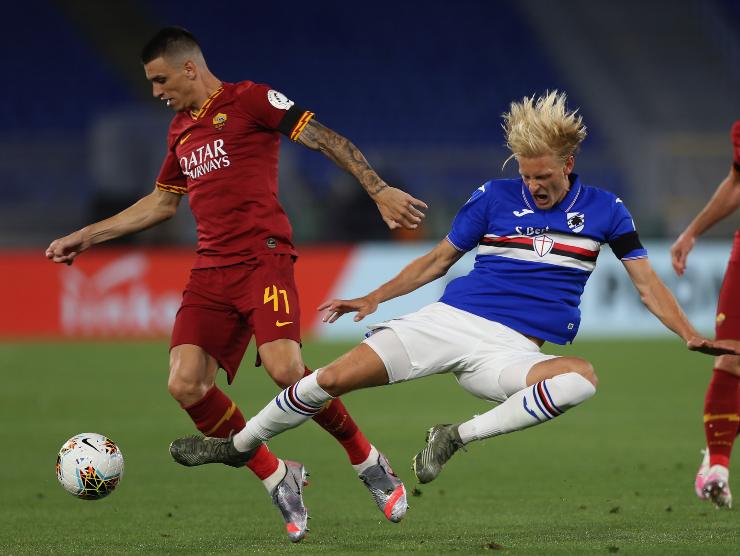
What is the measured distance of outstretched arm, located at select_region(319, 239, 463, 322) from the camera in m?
6.13

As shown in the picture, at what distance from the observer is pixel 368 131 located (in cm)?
2673

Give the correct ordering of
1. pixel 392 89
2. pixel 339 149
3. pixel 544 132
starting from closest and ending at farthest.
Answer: pixel 544 132 → pixel 339 149 → pixel 392 89

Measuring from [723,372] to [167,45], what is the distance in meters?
3.39

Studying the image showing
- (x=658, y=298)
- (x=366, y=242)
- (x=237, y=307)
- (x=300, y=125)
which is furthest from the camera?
(x=366, y=242)

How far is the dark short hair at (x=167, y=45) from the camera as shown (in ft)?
21.7

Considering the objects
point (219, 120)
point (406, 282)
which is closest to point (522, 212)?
point (406, 282)

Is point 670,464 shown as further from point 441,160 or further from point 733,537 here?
point 441,160

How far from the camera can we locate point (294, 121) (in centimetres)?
650

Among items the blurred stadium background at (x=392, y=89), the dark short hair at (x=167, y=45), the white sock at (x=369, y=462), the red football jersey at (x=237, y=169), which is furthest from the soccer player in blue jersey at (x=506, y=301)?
the blurred stadium background at (x=392, y=89)

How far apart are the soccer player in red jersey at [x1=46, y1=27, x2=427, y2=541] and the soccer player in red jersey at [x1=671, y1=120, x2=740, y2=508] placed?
1.61 m

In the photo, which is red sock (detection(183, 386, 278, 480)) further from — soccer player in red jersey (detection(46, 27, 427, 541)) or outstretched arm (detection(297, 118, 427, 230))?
outstretched arm (detection(297, 118, 427, 230))

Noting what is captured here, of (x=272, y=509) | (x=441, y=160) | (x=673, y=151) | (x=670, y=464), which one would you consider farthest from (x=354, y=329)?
(x=272, y=509)

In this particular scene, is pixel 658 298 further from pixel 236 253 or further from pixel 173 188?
pixel 173 188

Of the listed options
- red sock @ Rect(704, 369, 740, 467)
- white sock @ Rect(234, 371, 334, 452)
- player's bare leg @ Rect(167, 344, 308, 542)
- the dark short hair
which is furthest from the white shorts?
the dark short hair
